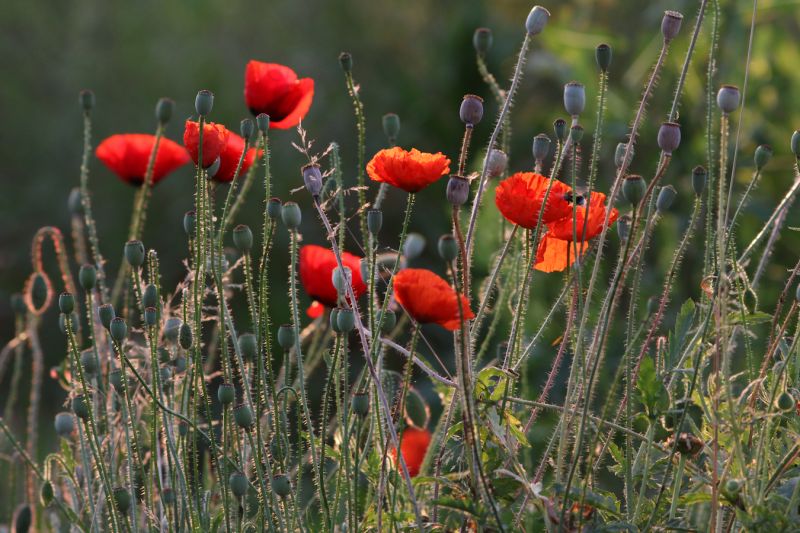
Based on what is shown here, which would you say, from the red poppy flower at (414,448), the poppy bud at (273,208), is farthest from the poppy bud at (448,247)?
the red poppy flower at (414,448)

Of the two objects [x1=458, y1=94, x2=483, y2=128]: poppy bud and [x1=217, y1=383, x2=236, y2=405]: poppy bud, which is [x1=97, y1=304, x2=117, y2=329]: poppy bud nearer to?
[x1=217, y1=383, x2=236, y2=405]: poppy bud

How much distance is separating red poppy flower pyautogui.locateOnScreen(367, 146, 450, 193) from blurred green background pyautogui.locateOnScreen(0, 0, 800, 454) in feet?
5.53

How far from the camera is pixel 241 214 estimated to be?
135 inches

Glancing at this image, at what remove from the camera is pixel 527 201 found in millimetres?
965

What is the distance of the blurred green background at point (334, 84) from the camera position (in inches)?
115

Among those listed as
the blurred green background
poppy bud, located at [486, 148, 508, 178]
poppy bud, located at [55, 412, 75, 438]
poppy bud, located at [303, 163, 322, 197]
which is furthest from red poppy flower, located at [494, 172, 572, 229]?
the blurred green background

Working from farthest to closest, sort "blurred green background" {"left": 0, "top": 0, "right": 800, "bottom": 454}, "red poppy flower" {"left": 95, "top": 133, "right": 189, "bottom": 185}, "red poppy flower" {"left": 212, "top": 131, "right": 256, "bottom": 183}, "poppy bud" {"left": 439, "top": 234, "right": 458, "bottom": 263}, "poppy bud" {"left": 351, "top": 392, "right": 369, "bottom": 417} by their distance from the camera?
1. "blurred green background" {"left": 0, "top": 0, "right": 800, "bottom": 454}
2. "red poppy flower" {"left": 95, "top": 133, "right": 189, "bottom": 185}
3. "red poppy flower" {"left": 212, "top": 131, "right": 256, "bottom": 183}
4. "poppy bud" {"left": 351, "top": 392, "right": 369, "bottom": 417}
5. "poppy bud" {"left": 439, "top": 234, "right": 458, "bottom": 263}

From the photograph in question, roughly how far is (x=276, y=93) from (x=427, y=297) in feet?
1.44

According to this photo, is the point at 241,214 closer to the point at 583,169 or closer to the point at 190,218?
the point at 583,169

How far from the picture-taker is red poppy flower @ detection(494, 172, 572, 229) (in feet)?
3.15

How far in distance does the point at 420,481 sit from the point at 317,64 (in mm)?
3276

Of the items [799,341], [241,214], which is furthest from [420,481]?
[241,214]

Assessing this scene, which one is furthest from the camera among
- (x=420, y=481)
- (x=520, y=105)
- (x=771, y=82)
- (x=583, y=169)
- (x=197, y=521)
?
(x=520, y=105)

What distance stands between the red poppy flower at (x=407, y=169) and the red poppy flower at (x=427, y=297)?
0.50 feet
